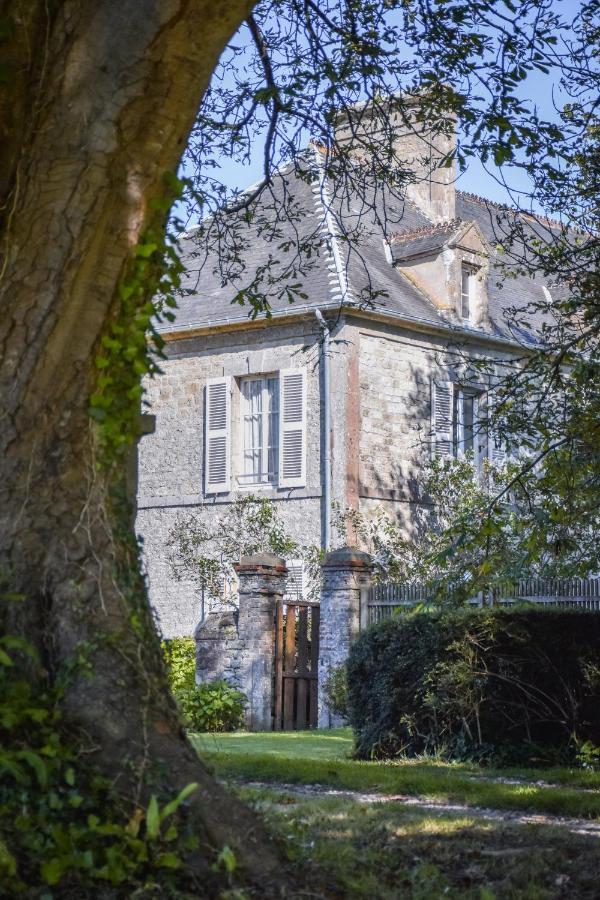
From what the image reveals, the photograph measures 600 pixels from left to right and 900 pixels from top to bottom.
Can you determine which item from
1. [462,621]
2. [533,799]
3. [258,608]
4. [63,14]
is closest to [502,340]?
[258,608]

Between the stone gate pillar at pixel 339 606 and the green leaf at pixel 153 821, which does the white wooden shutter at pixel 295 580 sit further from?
the green leaf at pixel 153 821

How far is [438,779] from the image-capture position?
8.90 meters

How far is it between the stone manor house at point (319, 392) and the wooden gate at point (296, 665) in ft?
11.4

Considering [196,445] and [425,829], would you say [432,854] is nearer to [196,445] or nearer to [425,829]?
[425,829]

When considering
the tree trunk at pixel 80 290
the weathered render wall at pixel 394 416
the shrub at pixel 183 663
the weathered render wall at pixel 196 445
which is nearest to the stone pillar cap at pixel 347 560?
the shrub at pixel 183 663

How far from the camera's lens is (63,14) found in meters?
4.74

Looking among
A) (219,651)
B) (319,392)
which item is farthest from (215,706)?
(319,392)

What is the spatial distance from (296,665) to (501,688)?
596cm

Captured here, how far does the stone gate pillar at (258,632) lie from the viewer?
15867mm

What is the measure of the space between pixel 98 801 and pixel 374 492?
54.3 ft

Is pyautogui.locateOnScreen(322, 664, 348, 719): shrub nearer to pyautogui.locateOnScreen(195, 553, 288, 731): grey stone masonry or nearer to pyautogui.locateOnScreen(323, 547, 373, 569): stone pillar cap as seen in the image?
pyautogui.locateOnScreen(195, 553, 288, 731): grey stone masonry

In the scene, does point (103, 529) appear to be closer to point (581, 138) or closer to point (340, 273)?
point (581, 138)

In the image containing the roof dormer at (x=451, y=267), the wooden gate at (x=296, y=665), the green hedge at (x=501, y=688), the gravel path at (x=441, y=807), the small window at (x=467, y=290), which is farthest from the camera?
the small window at (x=467, y=290)

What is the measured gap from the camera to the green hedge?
10.8m
